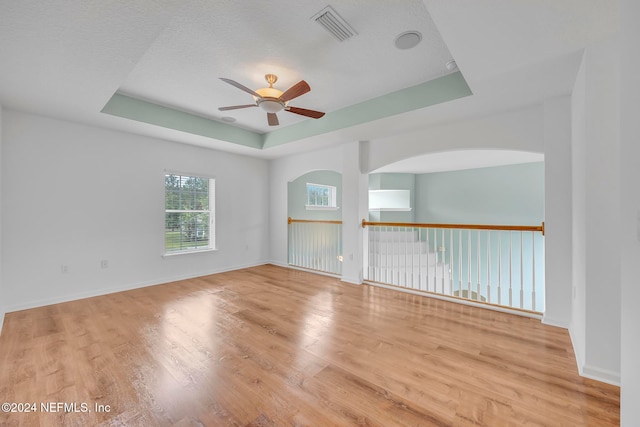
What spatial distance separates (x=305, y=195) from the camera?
7.14 metres

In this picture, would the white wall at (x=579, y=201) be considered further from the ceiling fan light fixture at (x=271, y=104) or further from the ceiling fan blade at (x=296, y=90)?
the ceiling fan light fixture at (x=271, y=104)

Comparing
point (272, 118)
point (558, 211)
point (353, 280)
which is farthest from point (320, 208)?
point (558, 211)

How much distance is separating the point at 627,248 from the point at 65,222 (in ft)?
17.2

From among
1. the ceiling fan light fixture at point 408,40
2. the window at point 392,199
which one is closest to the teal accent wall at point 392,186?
the window at point 392,199

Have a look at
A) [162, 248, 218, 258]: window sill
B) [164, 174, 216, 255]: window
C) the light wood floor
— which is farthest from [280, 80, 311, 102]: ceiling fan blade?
[162, 248, 218, 258]: window sill

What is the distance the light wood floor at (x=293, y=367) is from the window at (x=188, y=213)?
1.52m

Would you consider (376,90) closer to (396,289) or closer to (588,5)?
(588,5)

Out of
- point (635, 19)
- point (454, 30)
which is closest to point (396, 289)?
point (454, 30)

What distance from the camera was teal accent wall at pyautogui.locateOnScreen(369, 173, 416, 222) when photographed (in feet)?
25.7

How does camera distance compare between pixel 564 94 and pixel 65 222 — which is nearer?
pixel 564 94

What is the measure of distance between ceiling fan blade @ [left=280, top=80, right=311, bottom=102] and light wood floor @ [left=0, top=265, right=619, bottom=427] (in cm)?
237

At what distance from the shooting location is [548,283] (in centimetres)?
279

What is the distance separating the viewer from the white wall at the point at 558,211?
2.67 metres

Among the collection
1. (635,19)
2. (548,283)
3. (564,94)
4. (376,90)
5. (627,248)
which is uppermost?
(376,90)
